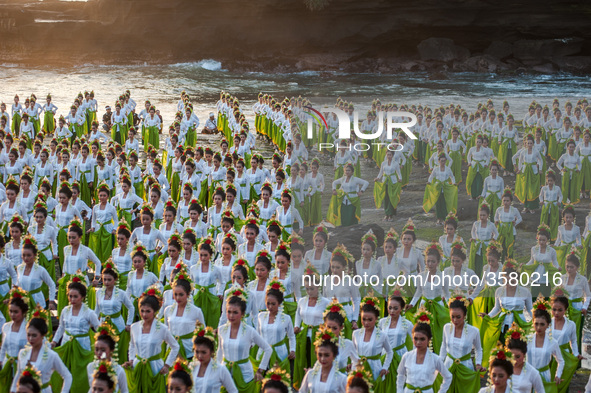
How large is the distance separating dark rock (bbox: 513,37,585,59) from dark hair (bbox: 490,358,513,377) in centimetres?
3045

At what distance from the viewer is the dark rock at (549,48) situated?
32.2 meters

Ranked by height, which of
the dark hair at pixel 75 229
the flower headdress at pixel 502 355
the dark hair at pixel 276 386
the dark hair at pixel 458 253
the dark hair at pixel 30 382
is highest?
the dark hair at pixel 75 229

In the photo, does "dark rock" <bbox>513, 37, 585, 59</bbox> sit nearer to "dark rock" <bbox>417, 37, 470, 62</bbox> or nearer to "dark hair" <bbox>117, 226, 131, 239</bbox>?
"dark rock" <bbox>417, 37, 470, 62</bbox>

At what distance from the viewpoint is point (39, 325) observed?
179 inches

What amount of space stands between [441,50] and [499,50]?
267 centimetres

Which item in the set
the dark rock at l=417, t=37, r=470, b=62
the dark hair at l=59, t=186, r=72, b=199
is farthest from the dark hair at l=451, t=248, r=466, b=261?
the dark rock at l=417, t=37, r=470, b=62

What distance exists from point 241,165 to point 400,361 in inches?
220

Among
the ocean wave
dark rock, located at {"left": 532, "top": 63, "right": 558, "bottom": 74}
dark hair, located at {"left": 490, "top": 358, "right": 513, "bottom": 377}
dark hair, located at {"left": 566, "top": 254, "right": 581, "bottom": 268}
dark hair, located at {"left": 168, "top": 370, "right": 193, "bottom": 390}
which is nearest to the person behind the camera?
dark hair, located at {"left": 168, "top": 370, "right": 193, "bottom": 390}

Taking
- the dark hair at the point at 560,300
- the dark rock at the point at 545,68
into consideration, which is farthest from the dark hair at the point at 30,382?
the dark rock at the point at 545,68

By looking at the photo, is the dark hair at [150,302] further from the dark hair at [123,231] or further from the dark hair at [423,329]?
the dark hair at [123,231]

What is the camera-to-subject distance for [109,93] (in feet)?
87.7

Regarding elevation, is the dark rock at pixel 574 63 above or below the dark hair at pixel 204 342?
above

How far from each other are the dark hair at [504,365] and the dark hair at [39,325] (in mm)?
2825

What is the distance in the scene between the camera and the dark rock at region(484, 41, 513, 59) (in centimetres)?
3297
